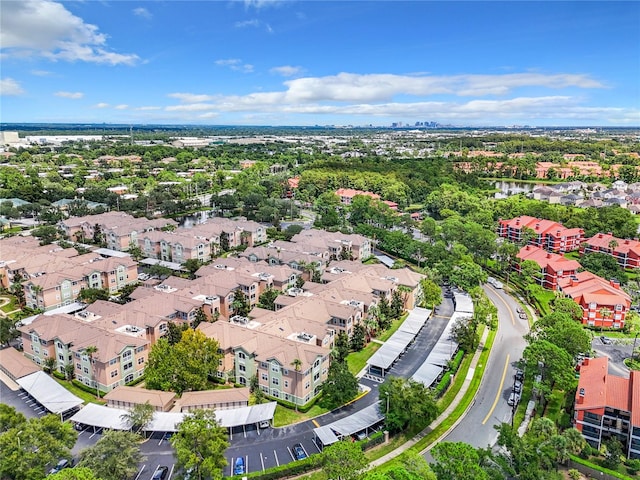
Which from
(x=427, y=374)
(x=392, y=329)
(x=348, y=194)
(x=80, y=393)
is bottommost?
(x=80, y=393)

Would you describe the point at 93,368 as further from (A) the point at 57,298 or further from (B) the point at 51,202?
(B) the point at 51,202

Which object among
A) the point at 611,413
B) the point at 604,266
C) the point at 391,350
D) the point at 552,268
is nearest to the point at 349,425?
the point at 391,350

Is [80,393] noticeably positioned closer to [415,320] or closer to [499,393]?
[415,320]

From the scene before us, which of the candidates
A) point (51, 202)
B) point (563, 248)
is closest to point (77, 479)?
point (563, 248)

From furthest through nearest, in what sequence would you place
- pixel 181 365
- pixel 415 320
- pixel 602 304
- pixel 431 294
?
pixel 431 294 → pixel 602 304 → pixel 415 320 → pixel 181 365

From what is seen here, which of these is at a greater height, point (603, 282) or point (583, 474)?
point (603, 282)

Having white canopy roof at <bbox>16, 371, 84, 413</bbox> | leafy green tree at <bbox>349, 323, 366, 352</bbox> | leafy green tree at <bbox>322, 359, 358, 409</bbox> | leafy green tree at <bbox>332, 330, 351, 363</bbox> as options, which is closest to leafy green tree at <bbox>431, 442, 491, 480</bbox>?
leafy green tree at <bbox>322, 359, 358, 409</bbox>
